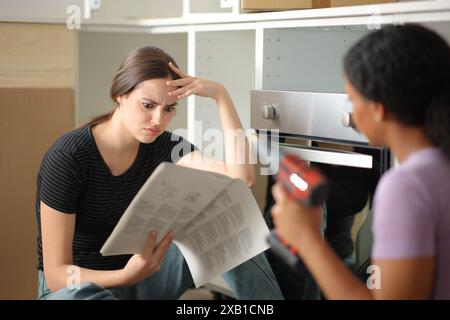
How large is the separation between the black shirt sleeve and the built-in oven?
1.70ft

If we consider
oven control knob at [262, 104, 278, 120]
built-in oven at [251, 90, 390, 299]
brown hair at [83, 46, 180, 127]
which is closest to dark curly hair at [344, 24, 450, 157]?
built-in oven at [251, 90, 390, 299]

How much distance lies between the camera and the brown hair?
1.69m

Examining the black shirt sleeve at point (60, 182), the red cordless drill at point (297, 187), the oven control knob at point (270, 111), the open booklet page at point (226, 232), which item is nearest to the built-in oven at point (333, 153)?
the oven control knob at point (270, 111)

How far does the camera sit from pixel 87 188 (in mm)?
1689

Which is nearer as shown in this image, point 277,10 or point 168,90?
point 168,90

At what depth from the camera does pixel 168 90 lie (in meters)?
1.71

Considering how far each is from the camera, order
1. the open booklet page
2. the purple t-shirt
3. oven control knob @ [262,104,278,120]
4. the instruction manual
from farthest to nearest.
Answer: oven control knob @ [262,104,278,120], the open booklet page, the instruction manual, the purple t-shirt

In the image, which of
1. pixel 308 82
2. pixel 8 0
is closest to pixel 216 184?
pixel 308 82

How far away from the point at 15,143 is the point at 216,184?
39.7 inches

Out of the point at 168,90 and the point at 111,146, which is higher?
the point at 168,90

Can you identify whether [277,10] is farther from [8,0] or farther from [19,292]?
[19,292]

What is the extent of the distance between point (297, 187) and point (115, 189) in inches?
31.4

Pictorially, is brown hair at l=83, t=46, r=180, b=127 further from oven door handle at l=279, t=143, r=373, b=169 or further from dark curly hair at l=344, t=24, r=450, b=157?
dark curly hair at l=344, t=24, r=450, b=157

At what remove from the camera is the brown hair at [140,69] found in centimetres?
169
